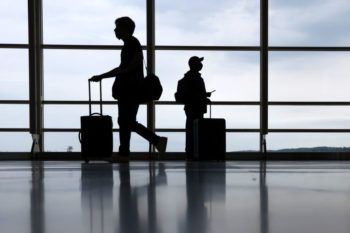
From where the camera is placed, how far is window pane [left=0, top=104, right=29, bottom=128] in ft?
28.8

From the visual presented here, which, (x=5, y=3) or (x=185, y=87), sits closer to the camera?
(x=185, y=87)

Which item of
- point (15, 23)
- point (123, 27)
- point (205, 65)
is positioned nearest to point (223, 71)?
point (205, 65)

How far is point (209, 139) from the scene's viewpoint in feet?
20.4

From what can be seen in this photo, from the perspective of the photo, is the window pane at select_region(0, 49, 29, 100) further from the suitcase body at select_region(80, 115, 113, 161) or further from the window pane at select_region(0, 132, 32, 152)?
the suitcase body at select_region(80, 115, 113, 161)

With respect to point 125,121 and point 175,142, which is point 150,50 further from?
point 125,121

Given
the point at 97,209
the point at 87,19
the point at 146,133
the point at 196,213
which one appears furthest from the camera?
the point at 87,19

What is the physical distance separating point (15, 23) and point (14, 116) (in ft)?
6.11

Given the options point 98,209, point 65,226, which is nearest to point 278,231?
point 65,226

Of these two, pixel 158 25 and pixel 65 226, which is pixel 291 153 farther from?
pixel 65 226

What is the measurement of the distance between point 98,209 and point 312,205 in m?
0.75

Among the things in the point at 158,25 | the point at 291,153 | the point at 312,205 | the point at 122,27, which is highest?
the point at 158,25

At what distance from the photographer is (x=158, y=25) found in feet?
30.0

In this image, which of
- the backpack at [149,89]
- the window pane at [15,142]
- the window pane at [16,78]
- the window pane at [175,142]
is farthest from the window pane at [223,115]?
the backpack at [149,89]

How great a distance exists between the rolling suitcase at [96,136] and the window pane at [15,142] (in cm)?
342
